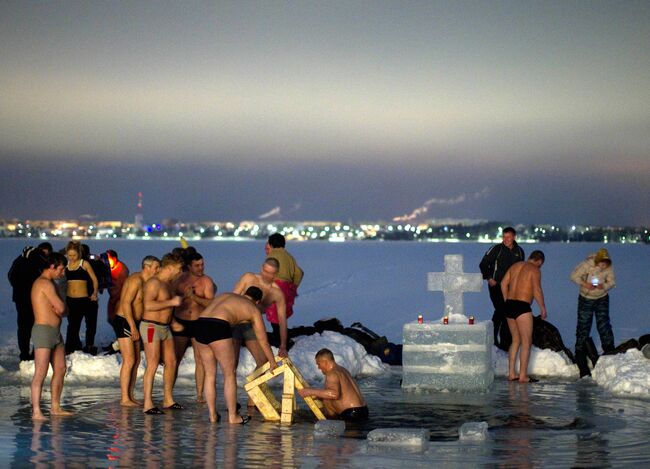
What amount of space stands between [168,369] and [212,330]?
160 cm

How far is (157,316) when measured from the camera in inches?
541

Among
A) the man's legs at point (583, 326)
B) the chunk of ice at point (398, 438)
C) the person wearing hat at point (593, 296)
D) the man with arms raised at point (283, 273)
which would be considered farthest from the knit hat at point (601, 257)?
the chunk of ice at point (398, 438)

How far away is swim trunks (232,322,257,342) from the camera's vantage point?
1411cm

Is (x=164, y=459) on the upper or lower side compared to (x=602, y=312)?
lower

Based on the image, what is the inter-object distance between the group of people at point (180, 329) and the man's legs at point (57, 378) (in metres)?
0.01

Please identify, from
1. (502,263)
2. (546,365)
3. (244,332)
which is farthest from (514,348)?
(244,332)

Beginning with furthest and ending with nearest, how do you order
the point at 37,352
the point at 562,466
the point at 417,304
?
the point at 417,304 < the point at 37,352 < the point at 562,466

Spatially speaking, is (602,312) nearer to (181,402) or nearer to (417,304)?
(181,402)

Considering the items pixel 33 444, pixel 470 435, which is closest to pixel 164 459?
pixel 33 444

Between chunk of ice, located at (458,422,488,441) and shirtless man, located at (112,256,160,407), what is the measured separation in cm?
410

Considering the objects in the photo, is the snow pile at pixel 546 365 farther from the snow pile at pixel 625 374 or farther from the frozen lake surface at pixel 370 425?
the snow pile at pixel 625 374

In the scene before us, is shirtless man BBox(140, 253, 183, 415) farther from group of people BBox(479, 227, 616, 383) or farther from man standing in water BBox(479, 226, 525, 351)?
man standing in water BBox(479, 226, 525, 351)

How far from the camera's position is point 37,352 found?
13172 millimetres

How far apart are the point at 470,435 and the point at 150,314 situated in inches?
159
